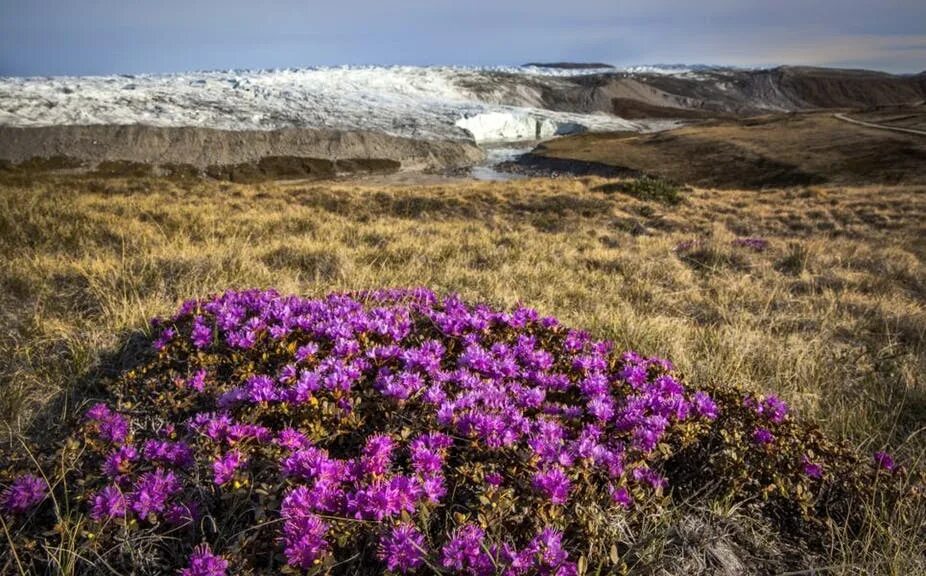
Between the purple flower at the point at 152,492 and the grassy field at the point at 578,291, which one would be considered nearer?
the purple flower at the point at 152,492

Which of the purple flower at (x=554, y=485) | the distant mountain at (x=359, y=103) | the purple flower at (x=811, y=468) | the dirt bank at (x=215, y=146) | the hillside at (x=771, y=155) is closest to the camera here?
the purple flower at (x=554, y=485)

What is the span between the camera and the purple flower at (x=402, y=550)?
1803 mm

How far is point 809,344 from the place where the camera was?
521 cm

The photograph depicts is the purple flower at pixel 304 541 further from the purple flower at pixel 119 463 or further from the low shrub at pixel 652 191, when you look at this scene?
the low shrub at pixel 652 191

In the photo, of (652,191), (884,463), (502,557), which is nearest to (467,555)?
(502,557)

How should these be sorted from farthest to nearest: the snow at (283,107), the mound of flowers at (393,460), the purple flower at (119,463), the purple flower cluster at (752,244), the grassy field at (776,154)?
the snow at (283,107) < the grassy field at (776,154) < the purple flower cluster at (752,244) < the purple flower at (119,463) < the mound of flowers at (393,460)

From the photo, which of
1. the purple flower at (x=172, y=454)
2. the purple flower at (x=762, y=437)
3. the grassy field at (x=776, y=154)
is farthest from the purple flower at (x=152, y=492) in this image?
the grassy field at (x=776, y=154)

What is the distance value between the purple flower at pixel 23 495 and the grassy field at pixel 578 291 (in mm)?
955

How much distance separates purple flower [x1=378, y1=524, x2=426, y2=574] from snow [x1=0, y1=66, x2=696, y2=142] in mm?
77634

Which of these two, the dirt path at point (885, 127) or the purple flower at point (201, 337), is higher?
the dirt path at point (885, 127)

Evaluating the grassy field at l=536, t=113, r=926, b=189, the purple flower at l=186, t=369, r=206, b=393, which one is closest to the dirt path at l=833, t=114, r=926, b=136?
the grassy field at l=536, t=113, r=926, b=189

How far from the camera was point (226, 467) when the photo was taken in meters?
2.10

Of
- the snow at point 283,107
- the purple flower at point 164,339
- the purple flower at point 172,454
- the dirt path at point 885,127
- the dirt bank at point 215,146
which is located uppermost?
the snow at point 283,107

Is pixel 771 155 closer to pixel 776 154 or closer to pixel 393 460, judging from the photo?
pixel 776 154
